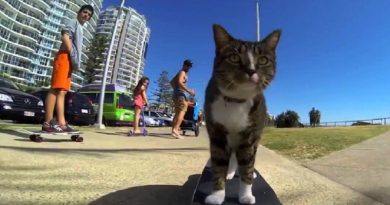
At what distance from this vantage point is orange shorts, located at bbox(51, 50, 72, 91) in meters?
6.41

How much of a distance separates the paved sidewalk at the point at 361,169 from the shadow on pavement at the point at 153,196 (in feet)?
6.09

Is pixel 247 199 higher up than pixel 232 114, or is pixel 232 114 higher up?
pixel 232 114

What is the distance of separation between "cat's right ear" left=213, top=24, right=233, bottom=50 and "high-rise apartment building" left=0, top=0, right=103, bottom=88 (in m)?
106

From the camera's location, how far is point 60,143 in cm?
652

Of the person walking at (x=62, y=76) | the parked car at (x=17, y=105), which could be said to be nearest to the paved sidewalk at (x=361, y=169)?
the person walking at (x=62, y=76)

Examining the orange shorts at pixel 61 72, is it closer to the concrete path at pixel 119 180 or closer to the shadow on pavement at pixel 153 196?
the concrete path at pixel 119 180

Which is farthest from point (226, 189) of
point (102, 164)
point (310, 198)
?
point (102, 164)

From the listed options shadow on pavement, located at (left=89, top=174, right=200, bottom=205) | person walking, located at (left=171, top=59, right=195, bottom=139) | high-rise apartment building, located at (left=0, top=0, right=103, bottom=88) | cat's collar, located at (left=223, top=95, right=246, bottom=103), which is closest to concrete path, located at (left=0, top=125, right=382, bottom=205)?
shadow on pavement, located at (left=89, top=174, right=200, bottom=205)

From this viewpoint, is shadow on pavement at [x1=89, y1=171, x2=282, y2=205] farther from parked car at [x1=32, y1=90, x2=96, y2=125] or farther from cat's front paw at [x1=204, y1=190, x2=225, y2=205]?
parked car at [x1=32, y1=90, x2=96, y2=125]

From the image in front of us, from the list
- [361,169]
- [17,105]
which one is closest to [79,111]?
[17,105]

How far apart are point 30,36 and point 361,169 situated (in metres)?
133

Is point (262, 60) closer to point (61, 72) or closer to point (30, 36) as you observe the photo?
point (61, 72)

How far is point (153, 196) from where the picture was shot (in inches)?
141

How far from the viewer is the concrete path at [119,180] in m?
3.42
